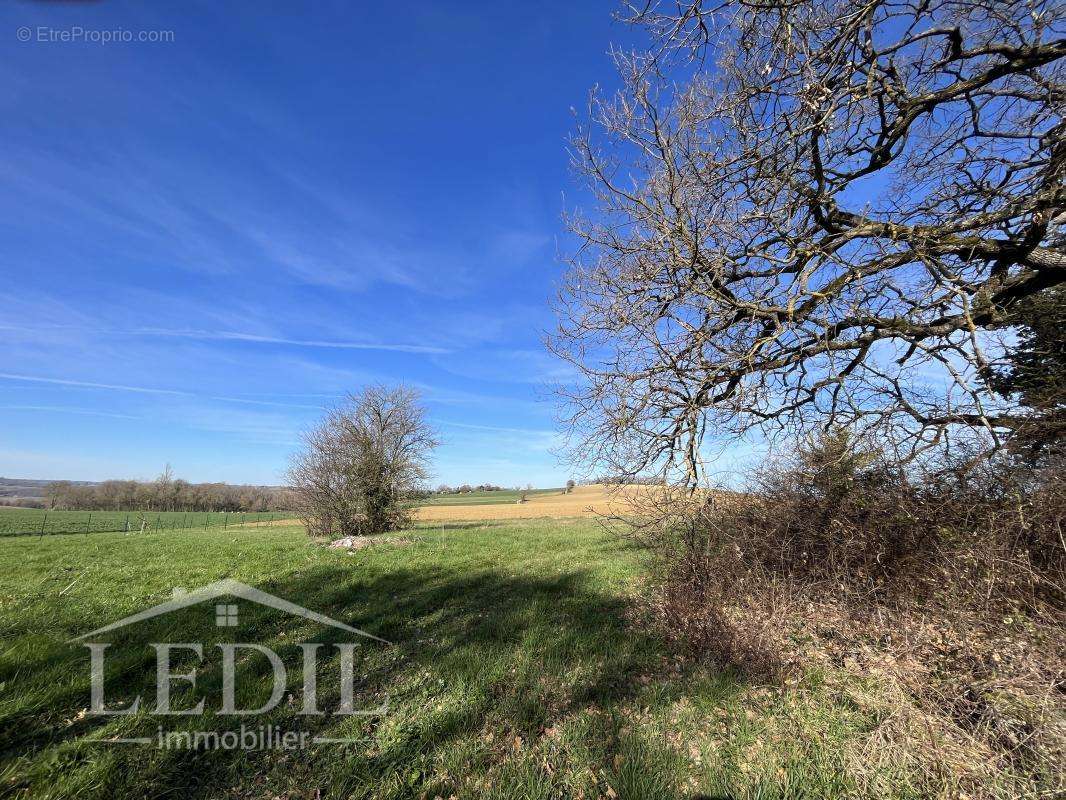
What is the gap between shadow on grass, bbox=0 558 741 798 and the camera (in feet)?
9.84

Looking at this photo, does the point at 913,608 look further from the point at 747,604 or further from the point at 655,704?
the point at 655,704

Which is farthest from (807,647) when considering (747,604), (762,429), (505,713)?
(505,713)

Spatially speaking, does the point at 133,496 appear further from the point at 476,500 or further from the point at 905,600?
the point at 905,600

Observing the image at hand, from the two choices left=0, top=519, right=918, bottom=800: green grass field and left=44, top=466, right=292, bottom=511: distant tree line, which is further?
left=44, top=466, right=292, bottom=511: distant tree line

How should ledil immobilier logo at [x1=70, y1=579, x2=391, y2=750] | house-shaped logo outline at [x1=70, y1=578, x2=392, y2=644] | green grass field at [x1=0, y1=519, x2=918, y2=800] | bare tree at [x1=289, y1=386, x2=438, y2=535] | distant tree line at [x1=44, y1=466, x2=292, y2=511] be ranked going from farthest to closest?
distant tree line at [x1=44, y1=466, x2=292, y2=511] < bare tree at [x1=289, y1=386, x2=438, y2=535] < house-shaped logo outline at [x1=70, y1=578, x2=392, y2=644] < ledil immobilier logo at [x1=70, y1=579, x2=391, y2=750] < green grass field at [x1=0, y1=519, x2=918, y2=800]

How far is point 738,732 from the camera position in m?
3.47

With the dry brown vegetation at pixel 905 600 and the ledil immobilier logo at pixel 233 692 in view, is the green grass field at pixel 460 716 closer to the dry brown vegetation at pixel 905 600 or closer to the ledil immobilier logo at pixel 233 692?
the ledil immobilier logo at pixel 233 692

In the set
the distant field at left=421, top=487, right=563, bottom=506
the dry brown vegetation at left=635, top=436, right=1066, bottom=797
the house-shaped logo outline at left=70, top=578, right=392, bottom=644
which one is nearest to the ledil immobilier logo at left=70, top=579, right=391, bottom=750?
the house-shaped logo outline at left=70, top=578, right=392, bottom=644

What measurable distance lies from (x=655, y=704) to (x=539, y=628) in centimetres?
209

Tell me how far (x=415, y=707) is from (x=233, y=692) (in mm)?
1819

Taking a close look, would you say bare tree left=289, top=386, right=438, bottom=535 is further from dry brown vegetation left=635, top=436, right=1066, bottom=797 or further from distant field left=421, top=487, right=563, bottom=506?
distant field left=421, top=487, right=563, bottom=506

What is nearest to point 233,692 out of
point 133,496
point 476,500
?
Result: point 476,500

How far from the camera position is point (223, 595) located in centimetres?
723

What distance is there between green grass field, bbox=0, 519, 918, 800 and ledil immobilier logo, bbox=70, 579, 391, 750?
59 millimetres
